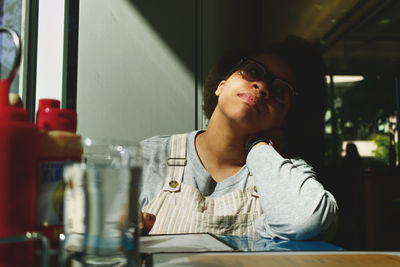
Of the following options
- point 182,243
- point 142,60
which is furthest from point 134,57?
point 182,243

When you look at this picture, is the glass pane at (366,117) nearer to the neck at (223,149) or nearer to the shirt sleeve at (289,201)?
the neck at (223,149)

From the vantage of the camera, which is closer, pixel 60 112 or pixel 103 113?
pixel 60 112

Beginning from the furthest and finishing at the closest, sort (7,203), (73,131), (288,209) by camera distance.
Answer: (288,209) → (73,131) → (7,203)

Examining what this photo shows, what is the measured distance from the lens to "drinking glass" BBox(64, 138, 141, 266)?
1.19 feet

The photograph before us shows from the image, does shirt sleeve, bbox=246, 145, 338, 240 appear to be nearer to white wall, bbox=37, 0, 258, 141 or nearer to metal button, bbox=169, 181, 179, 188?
metal button, bbox=169, 181, 179, 188

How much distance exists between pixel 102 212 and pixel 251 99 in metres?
0.92

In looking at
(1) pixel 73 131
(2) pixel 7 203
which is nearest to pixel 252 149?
(1) pixel 73 131

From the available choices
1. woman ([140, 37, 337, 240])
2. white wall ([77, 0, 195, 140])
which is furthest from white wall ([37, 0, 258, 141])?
woman ([140, 37, 337, 240])

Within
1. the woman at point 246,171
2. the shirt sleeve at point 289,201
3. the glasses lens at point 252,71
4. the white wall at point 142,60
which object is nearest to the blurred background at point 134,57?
the white wall at point 142,60

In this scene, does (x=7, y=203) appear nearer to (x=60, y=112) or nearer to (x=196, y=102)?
(x=60, y=112)

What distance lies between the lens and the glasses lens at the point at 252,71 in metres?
1.31

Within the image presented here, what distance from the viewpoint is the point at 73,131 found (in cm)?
43

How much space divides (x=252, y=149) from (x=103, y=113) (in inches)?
30.2

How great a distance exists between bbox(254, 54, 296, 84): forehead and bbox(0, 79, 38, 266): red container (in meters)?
1.15
